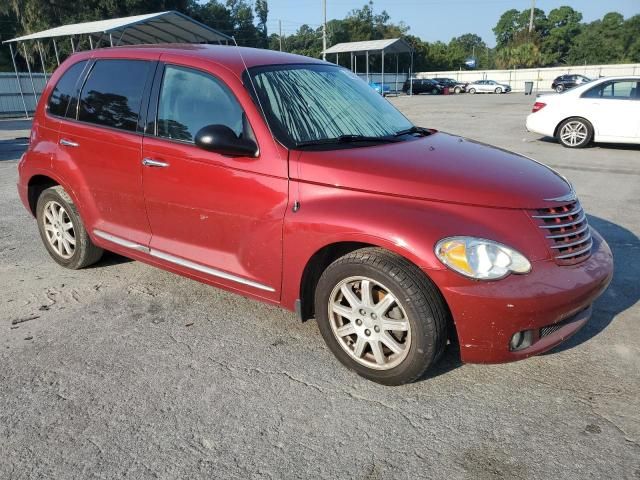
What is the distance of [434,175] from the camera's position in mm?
2793

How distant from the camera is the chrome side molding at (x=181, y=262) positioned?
10.6 ft

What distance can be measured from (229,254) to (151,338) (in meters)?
0.77

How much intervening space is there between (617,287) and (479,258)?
222 cm

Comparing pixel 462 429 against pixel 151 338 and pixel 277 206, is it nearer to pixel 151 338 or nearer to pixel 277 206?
pixel 277 206

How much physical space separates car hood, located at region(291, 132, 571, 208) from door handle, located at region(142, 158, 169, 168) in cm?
102

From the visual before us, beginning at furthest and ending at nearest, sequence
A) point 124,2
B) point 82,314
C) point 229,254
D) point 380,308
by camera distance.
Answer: point 124,2
point 82,314
point 229,254
point 380,308

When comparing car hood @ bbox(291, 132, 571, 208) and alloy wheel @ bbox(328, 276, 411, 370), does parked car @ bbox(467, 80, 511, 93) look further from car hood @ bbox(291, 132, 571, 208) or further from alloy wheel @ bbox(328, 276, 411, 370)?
alloy wheel @ bbox(328, 276, 411, 370)

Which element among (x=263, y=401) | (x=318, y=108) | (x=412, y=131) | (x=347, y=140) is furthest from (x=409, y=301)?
(x=412, y=131)

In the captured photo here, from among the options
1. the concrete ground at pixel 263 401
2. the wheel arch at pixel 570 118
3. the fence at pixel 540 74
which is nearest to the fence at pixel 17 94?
the wheel arch at pixel 570 118

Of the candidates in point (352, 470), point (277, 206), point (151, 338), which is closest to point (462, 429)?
point (352, 470)

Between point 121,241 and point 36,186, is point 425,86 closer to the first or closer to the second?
point 36,186

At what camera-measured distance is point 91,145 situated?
153 inches

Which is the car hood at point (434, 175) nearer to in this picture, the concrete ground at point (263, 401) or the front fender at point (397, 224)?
the front fender at point (397, 224)

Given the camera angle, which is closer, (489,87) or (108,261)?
(108,261)
